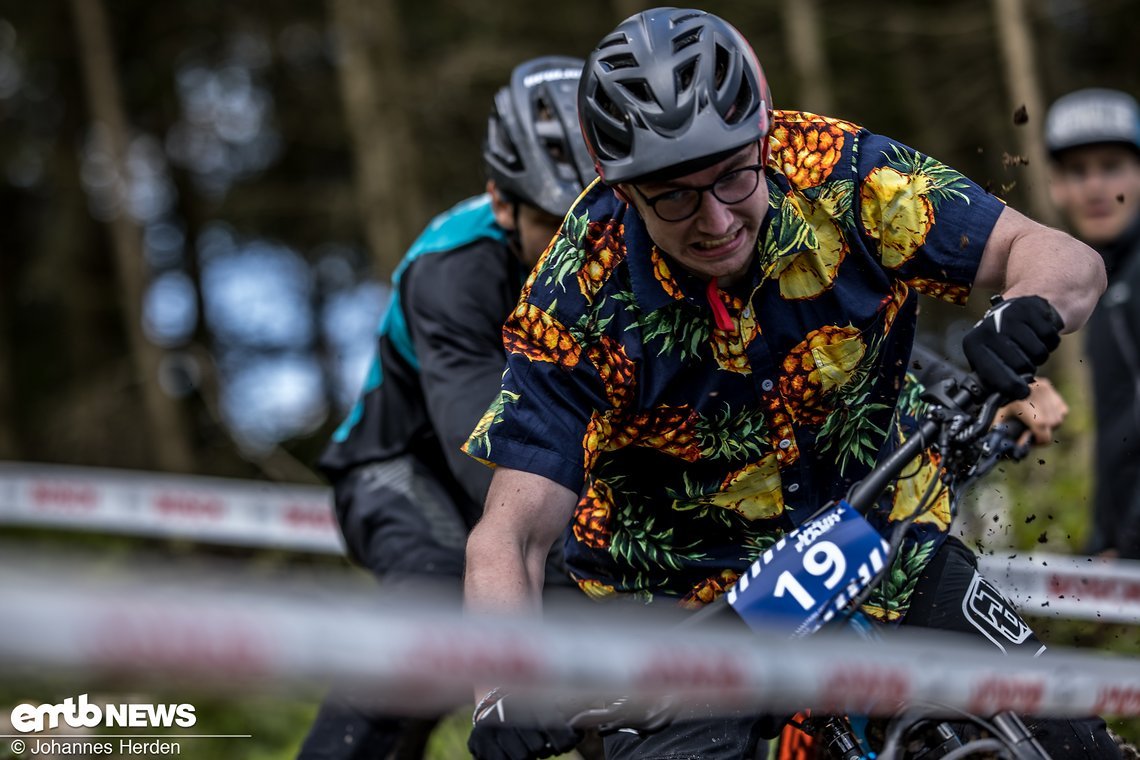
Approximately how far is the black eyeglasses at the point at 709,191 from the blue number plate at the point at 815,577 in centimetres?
72

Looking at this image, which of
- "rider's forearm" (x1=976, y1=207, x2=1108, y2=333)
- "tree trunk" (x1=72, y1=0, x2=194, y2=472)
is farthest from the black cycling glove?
"tree trunk" (x1=72, y1=0, x2=194, y2=472)

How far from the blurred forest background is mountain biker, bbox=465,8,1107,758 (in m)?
8.32

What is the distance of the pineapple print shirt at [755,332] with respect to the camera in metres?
3.09

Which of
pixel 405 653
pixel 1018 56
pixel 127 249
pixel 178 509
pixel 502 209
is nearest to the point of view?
pixel 405 653

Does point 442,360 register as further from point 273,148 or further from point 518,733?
point 273,148

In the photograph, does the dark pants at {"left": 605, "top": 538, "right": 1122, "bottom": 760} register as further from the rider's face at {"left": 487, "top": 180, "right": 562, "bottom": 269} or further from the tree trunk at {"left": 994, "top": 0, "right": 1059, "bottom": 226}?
the tree trunk at {"left": 994, "top": 0, "right": 1059, "bottom": 226}

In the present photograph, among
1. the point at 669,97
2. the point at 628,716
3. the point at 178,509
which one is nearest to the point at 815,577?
the point at 628,716

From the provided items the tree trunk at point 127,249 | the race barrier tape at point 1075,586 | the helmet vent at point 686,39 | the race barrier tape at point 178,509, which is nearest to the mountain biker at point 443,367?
the helmet vent at point 686,39

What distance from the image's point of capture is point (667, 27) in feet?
10.5

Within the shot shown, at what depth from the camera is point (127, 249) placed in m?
17.3

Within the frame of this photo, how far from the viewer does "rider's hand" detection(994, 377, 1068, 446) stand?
3705 millimetres

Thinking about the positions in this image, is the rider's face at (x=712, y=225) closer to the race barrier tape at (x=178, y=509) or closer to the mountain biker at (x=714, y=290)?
the mountain biker at (x=714, y=290)

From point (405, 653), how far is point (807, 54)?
47.4 feet

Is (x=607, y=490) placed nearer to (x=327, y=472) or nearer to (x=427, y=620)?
(x=427, y=620)
